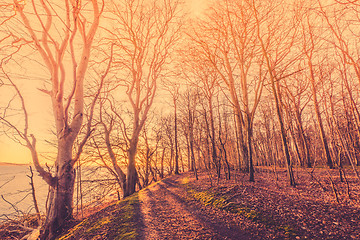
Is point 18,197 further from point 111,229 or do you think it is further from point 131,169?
point 111,229

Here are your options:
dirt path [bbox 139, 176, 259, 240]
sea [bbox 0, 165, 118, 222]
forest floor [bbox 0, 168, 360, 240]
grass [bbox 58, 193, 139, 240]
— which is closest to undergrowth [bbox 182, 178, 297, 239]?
forest floor [bbox 0, 168, 360, 240]

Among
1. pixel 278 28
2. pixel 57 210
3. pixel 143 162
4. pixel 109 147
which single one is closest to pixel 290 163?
pixel 278 28

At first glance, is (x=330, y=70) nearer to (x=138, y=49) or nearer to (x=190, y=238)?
(x=138, y=49)

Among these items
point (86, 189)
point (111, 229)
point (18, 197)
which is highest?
point (111, 229)

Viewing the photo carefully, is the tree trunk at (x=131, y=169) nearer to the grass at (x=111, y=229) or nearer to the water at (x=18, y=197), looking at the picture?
the water at (x=18, y=197)

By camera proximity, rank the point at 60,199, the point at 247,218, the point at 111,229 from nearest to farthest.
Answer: the point at 247,218, the point at 111,229, the point at 60,199

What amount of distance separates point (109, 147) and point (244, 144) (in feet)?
28.7

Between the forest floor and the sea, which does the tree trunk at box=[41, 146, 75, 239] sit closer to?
the sea

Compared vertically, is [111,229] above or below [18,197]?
above

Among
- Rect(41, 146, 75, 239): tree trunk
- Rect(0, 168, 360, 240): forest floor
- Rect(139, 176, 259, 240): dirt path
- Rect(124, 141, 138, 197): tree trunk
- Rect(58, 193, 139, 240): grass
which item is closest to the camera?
Rect(0, 168, 360, 240): forest floor

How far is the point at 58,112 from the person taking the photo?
546 cm

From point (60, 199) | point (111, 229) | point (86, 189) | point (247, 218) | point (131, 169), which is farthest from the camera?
point (86, 189)

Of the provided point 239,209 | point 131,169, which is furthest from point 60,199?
point 239,209

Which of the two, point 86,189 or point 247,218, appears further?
point 86,189
